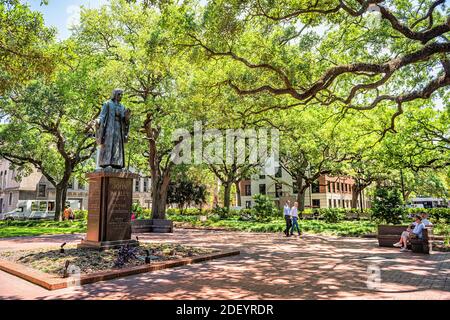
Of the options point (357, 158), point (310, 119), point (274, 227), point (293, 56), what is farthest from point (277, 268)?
point (357, 158)

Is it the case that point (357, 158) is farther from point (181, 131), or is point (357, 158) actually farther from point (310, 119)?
point (181, 131)

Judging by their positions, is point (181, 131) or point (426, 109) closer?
point (426, 109)

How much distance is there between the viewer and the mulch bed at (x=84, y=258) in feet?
25.5

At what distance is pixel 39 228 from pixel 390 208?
21.3 meters

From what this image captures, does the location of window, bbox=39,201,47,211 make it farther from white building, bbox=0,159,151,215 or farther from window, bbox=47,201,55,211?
white building, bbox=0,159,151,215

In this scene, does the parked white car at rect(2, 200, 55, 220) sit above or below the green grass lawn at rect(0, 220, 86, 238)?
above

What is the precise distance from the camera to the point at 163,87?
830 inches

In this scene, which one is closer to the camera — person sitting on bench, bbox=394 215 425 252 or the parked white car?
person sitting on bench, bbox=394 215 425 252

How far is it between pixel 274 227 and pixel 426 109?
36.8 feet

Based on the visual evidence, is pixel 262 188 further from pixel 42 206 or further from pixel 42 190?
pixel 42 190

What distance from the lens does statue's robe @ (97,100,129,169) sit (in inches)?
416

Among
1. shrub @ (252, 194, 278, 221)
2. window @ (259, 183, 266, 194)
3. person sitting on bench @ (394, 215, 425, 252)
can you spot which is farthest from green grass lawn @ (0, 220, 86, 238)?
window @ (259, 183, 266, 194)

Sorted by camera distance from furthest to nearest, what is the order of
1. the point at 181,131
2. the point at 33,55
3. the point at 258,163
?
the point at 258,163 < the point at 181,131 < the point at 33,55

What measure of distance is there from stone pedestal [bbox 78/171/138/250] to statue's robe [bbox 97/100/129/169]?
596 millimetres
